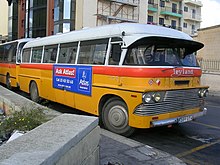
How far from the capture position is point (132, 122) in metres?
6.20

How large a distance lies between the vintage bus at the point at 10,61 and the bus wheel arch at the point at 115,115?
8.89 m

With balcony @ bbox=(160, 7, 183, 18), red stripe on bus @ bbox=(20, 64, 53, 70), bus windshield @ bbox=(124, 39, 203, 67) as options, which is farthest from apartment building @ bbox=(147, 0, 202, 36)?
bus windshield @ bbox=(124, 39, 203, 67)

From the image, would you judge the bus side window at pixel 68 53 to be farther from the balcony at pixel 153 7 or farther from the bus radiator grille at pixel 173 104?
the balcony at pixel 153 7

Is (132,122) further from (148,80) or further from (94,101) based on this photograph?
(94,101)

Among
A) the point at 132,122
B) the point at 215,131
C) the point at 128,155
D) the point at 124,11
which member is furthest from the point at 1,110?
the point at 124,11

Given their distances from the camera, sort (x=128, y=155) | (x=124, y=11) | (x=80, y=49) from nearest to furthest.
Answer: (x=128, y=155), (x=80, y=49), (x=124, y=11)

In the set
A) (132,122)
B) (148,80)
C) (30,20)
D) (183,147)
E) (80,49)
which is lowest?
(183,147)

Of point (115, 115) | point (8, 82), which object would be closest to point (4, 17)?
point (8, 82)

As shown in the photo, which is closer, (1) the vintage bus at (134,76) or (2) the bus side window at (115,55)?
(1) the vintage bus at (134,76)

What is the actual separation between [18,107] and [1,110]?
194cm

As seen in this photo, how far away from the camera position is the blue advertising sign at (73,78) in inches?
302

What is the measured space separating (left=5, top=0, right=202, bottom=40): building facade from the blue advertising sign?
83.4 feet

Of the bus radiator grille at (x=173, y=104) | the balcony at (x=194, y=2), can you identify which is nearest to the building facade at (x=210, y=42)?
the bus radiator grille at (x=173, y=104)

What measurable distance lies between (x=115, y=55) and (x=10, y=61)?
1123 centimetres
